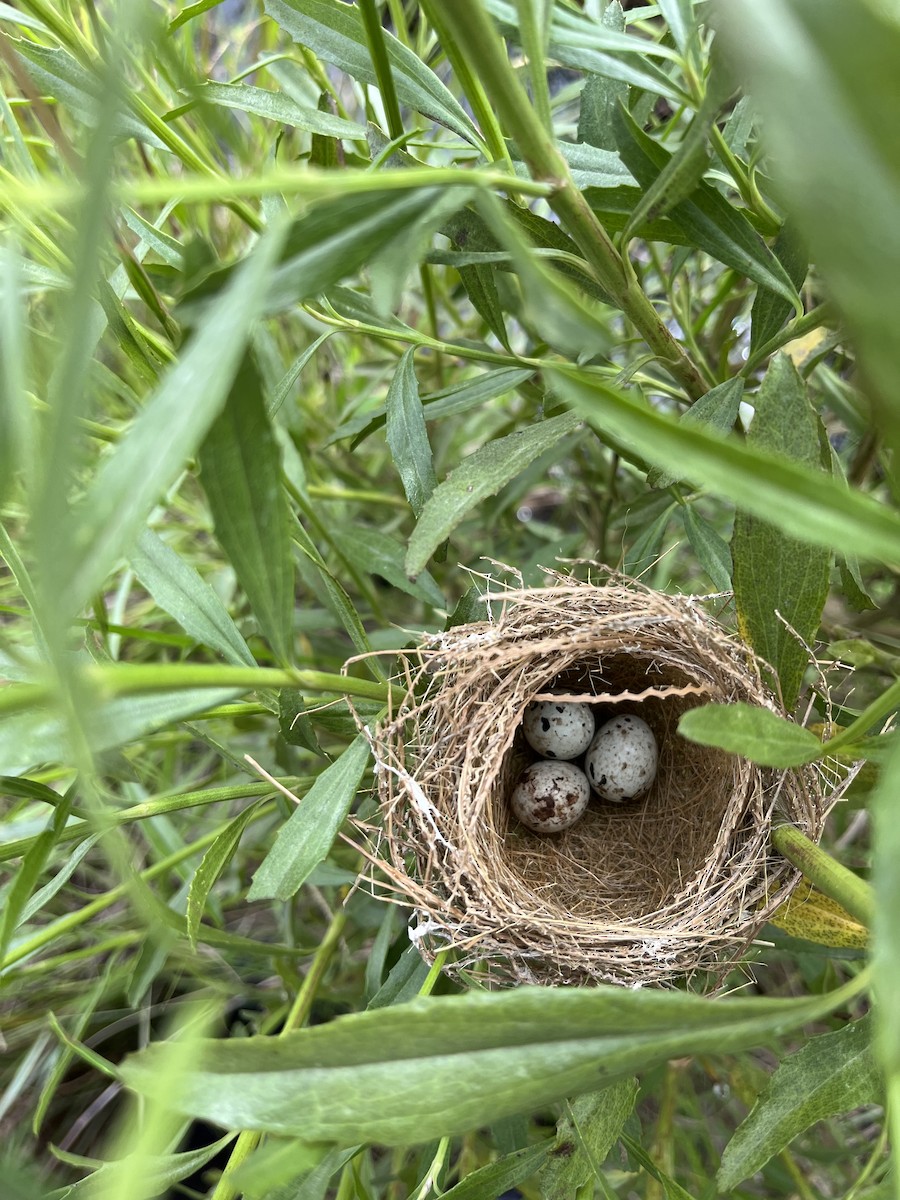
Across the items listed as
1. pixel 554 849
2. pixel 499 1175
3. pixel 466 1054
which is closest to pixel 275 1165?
pixel 466 1054

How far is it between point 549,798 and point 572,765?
0.08m

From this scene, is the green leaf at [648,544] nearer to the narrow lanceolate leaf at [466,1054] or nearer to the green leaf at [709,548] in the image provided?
the green leaf at [709,548]

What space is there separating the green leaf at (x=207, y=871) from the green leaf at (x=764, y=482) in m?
0.41

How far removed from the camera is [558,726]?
955 millimetres

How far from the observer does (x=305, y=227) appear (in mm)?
327

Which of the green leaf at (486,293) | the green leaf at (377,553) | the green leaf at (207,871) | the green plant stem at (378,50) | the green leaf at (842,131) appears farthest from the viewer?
the green leaf at (377,553)

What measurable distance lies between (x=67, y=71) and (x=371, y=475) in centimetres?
70

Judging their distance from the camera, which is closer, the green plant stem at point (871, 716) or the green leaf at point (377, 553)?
the green plant stem at point (871, 716)

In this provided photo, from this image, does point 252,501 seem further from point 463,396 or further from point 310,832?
point 463,396

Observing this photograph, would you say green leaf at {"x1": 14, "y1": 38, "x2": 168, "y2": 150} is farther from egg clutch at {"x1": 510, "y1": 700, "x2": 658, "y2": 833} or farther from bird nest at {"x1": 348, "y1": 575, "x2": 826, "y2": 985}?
egg clutch at {"x1": 510, "y1": 700, "x2": 658, "y2": 833}

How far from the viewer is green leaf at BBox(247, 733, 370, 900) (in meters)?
0.50

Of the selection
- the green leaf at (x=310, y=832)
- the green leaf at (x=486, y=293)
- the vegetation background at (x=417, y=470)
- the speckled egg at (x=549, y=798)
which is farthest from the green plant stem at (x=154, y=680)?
the speckled egg at (x=549, y=798)

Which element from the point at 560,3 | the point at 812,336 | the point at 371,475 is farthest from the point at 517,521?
the point at 560,3

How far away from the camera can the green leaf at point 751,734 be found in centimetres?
42
